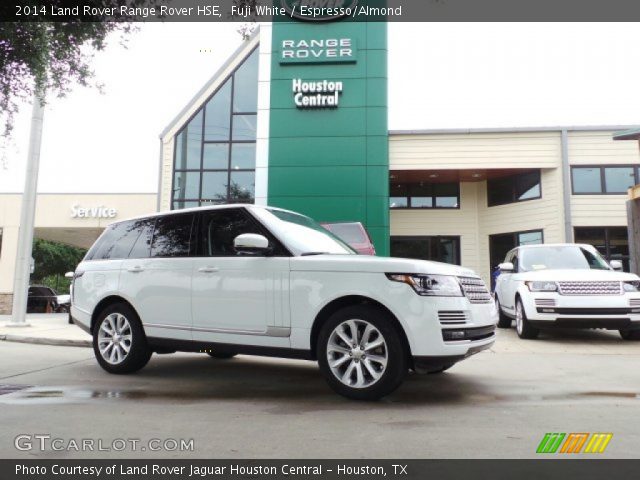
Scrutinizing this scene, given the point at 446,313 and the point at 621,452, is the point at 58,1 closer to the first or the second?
the point at 446,313

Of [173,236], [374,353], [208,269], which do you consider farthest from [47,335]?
[374,353]

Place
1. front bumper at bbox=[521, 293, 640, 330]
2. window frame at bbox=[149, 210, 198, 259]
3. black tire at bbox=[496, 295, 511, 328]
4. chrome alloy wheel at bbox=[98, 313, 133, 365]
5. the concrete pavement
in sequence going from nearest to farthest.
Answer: window frame at bbox=[149, 210, 198, 259], chrome alloy wheel at bbox=[98, 313, 133, 365], front bumper at bbox=[521, 293, 640, 330], the concrete pavement, black tire at bbox=[496, 295, 511, 328]

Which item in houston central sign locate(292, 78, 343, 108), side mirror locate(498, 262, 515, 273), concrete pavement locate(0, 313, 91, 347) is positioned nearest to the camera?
concrete pavement locate(0, 313, 91, 347)

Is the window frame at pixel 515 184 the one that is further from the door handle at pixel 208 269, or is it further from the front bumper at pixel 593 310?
the door handle at pixel 208 269

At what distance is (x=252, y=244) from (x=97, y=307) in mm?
2620

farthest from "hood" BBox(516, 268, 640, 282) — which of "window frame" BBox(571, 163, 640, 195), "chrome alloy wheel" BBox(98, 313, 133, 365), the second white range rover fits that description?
"window frame" BBox(571, 163, 640, 195)

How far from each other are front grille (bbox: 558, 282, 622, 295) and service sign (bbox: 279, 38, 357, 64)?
40.8 ft

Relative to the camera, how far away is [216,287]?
5223 millimetres

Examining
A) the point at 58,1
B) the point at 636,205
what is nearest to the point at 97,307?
the point at 58,1

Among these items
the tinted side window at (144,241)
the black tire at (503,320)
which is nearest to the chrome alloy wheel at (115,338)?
the tinted side window at (144,241)

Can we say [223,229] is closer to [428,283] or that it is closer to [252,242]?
[252,242]

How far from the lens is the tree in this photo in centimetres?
695

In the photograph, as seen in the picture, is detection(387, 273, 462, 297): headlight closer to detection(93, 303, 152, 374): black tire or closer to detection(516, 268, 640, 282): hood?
detection(93, 303, 152, 374): black tire

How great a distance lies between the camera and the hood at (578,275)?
834 cm
